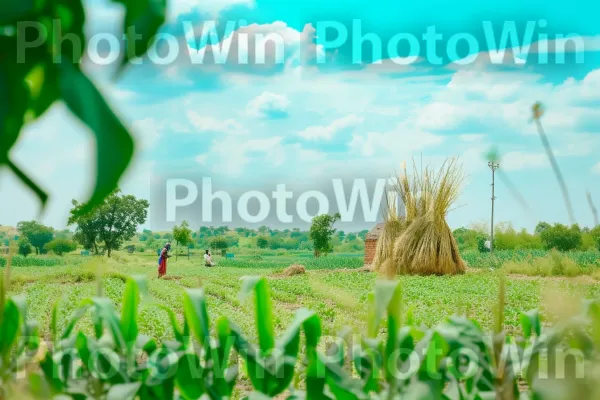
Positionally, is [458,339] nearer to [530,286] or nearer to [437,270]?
[530,286]

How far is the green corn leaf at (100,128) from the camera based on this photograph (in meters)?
0.35

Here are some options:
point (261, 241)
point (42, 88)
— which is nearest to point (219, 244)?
point (261, 241)

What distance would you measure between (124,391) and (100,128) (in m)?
0.80

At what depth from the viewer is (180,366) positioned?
1131 mm

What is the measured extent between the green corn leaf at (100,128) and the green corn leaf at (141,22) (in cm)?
4

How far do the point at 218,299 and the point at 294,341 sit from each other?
293 inches

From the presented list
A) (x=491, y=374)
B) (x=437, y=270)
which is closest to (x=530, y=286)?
(x=437, y=270)

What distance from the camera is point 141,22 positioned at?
0.41m

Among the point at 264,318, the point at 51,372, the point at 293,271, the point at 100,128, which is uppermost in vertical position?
the point at 100,128

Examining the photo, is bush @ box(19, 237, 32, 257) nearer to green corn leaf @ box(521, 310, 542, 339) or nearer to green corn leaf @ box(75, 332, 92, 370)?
green corn leaf @ box(75, 332, 92, 370)

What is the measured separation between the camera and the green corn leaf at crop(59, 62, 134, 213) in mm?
353

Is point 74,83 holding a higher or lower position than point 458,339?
higher

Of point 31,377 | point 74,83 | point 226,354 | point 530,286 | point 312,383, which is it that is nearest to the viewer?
point 74,83

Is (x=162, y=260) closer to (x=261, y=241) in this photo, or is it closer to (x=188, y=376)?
(x=188, y=376)
